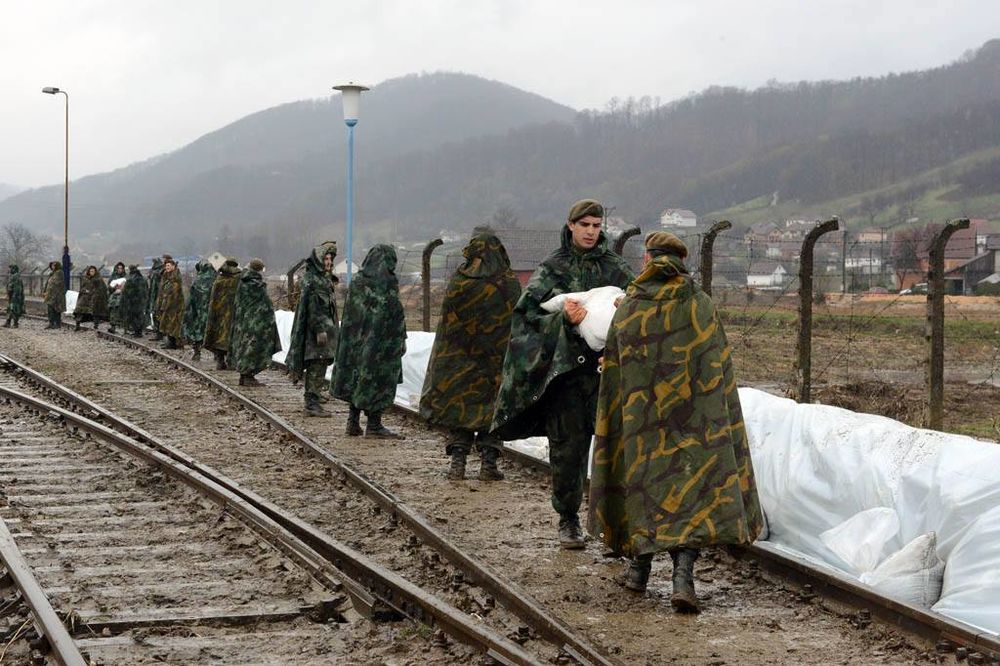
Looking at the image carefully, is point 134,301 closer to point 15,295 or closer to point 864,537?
point 15,295

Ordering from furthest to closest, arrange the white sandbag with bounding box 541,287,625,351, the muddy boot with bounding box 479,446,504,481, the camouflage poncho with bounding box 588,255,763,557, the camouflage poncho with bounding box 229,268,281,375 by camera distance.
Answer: the camouflage poncho with bounding box 229,268,281,375 < the muddy boot with bounding box 479,446,504,481 < the white sandbag with bounding box 541,287,625,351 < the camouflage poncho with bounding box 588,255,763,557

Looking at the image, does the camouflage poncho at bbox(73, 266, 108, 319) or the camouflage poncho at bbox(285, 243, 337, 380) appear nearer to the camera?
the camouflage poncho at bbox(285, 243, 337, 380)

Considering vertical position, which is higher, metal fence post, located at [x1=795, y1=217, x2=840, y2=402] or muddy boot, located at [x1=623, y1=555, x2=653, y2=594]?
metal fence post, located at [x1=795, y1=217, x2=840, y2=402]

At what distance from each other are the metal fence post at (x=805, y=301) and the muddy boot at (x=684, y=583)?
12.8 ft

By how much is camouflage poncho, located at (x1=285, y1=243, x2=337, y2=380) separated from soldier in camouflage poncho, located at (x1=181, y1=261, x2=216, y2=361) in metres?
8.54

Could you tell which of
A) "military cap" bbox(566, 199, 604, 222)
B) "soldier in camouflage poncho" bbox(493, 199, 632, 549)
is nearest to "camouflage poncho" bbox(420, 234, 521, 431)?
"soldier in camouflage poncho" bbox(493, 199, 632, 549)

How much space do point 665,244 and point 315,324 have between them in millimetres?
8743

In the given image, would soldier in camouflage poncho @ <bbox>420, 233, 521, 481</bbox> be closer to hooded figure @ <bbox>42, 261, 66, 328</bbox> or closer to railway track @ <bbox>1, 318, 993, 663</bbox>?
railway track @ <bbox>1, 318, 993, 663</bbox>

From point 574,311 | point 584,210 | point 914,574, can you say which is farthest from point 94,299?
point 914,574

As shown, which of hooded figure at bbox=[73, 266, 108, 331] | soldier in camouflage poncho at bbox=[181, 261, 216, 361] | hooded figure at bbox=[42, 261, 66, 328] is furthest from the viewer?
hooded figure at bbox=[42, 261, 66, 328]

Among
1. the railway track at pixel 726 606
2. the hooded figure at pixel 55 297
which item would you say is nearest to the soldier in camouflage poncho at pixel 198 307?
the hooded figure at pixel 55 297

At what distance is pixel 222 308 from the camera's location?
68.2ft

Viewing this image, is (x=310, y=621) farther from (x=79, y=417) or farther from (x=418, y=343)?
(x=418, y=343)

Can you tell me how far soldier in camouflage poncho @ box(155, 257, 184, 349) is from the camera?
25641mm
